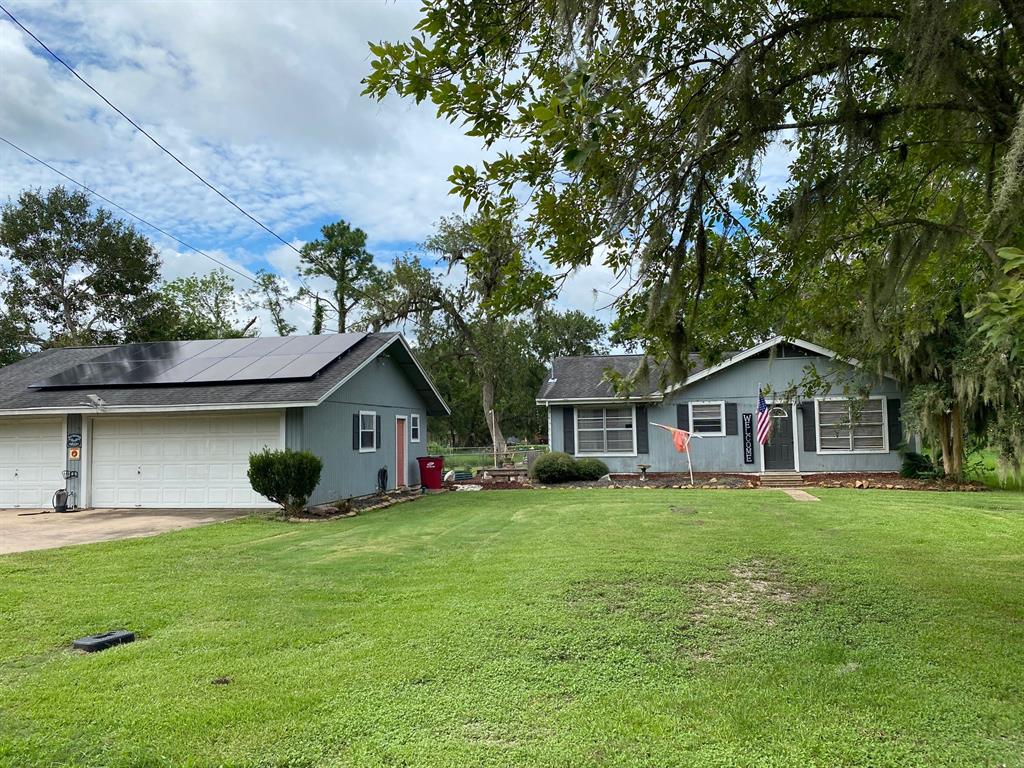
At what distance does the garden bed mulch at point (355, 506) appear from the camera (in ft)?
39.4

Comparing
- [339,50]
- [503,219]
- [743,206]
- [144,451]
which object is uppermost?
[339,50]

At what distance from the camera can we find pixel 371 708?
135 inches

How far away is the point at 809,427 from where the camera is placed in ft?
61.0

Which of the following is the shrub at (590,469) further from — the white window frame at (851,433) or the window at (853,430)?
the window at (853,430)

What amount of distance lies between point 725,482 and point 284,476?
1122 cm

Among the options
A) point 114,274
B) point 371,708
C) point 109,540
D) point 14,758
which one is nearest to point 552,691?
point 371,708

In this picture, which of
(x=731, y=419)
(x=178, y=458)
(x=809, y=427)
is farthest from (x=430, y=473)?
(x=809, y=427)

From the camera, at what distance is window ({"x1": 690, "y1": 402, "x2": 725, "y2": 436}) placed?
63.3ft

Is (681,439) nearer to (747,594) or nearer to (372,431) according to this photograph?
(372,431)

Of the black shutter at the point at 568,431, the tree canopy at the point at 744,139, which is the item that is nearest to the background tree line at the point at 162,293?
the black shutter at the point at 568,431

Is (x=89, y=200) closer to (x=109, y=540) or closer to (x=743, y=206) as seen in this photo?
(x=109, y=540)

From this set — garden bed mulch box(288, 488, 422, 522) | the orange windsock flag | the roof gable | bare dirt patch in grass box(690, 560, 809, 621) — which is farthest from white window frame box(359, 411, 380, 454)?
bare dirt patch in grass box(690, 560, 809, 621)

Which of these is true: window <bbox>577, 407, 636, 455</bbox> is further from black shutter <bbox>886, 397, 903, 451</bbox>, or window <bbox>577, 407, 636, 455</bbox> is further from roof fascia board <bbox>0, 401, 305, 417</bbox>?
roof fascia board <bbox>0, 401, 305, 417</bbox>

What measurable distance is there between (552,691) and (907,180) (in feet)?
18.5
